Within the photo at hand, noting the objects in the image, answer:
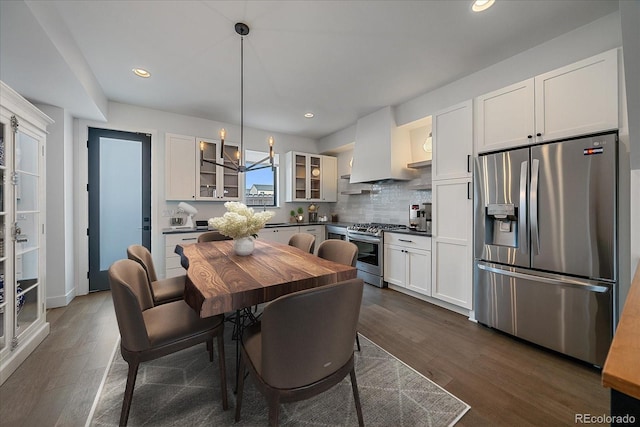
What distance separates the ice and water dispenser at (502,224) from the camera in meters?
2.32

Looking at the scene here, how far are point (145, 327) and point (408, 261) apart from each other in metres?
2.98

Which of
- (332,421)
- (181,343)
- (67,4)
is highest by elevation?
(67,4)

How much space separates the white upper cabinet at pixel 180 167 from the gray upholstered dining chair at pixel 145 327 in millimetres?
2512

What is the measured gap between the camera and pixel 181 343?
146 centimetres

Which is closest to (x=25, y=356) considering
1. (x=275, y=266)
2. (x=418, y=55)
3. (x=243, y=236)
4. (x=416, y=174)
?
(x=243, y=236)

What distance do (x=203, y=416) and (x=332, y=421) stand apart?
0.75 metres

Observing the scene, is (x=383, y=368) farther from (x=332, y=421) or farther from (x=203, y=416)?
(x=203, y=416)

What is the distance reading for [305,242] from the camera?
2.88 meters

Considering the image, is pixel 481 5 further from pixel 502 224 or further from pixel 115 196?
pixel 115 196

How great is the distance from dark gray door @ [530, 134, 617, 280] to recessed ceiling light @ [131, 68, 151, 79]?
13.1ft

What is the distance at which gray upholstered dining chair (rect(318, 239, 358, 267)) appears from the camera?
2184 millimetres

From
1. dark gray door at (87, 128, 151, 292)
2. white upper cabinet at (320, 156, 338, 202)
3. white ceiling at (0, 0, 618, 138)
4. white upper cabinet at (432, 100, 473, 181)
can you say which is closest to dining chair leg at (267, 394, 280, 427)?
white ceiling at (0, 0, 618, 138)

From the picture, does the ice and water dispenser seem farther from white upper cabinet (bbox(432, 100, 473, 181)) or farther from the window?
the window

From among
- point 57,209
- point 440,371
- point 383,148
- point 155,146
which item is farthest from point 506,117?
point 57,209
